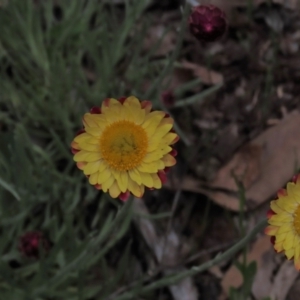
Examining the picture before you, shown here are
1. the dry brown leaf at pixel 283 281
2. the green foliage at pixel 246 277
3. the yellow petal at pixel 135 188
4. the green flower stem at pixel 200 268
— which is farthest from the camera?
the dry brown leaf at pixel 283 281

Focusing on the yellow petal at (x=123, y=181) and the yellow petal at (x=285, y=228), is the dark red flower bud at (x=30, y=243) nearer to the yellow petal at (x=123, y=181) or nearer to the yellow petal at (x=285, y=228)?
the yellow petal at (x=123, y=181)

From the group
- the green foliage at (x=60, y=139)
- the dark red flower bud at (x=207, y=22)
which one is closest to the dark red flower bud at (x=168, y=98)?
the green foliage at (x=60, y=139)

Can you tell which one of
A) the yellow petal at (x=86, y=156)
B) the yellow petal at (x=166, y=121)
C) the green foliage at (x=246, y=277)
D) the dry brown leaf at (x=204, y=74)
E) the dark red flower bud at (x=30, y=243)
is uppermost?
the dry brown leaf at (x=204, y=74)

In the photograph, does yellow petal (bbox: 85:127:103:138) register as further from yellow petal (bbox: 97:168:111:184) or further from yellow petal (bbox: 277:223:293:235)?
yellow petal (bbox: 277:223:293:235)

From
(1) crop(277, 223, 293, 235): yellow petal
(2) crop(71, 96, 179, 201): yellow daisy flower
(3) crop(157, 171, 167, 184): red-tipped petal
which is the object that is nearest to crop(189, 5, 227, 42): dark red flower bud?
(2) crop(71, 96, 179, 201): yellow daisy flower

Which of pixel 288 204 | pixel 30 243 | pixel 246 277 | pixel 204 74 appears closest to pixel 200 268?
pixel 246 277
